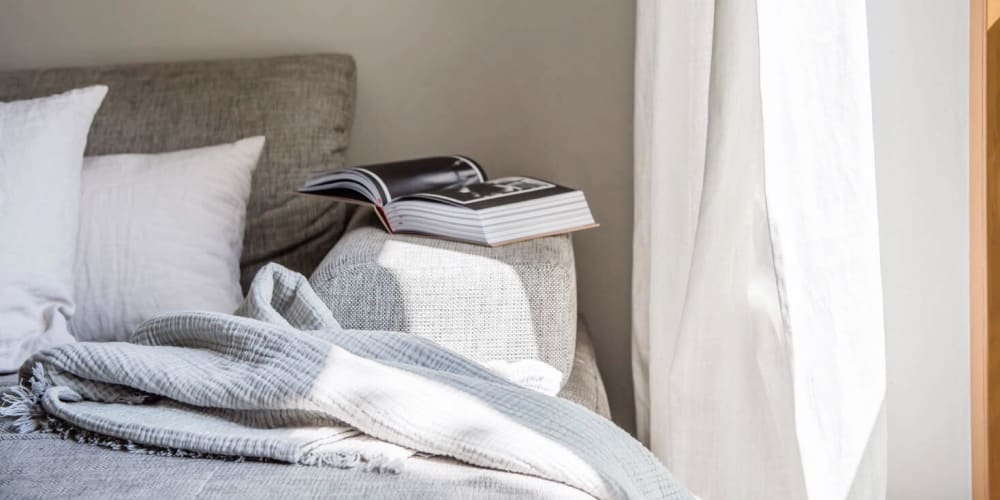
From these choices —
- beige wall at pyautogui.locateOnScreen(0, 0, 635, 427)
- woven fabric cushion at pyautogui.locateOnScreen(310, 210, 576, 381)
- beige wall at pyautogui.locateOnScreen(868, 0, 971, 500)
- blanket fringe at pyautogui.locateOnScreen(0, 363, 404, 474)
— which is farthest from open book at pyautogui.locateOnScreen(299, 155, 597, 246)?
blanket fringe at pyautogui.locateOnScreen(0, 363, 404, 474)

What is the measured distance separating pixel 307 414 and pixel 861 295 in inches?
25.6

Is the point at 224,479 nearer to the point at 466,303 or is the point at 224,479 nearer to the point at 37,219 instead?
the point at 466,303

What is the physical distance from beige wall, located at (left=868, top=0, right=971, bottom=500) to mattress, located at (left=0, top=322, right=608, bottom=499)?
72 cm

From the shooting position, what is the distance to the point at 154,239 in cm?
169

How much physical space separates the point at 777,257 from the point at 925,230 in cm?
31

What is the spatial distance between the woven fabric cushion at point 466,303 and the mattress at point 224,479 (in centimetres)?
43

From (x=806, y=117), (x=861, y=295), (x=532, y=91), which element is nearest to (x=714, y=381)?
(x=861, y=295)

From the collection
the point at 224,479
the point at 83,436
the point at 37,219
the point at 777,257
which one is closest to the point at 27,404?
the point at 83,436

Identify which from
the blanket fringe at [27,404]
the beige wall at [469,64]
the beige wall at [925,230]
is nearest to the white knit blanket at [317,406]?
the blanket fringe at [27,404]

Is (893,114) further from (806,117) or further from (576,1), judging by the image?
(576,1)

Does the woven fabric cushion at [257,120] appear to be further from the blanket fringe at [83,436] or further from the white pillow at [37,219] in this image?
the blanket fringe at [83,436]

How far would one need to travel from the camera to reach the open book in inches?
63.5

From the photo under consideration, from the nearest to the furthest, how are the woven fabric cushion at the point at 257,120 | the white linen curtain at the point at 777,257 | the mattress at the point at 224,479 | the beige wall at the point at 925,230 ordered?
1. the mattress at the point at 224,479
2. the white linen curtain at the point at 777,257
3. the beige wall at the point at 925,230
4. the woven fabric cushion at the point at 257,120

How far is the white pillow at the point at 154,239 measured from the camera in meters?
1.67
